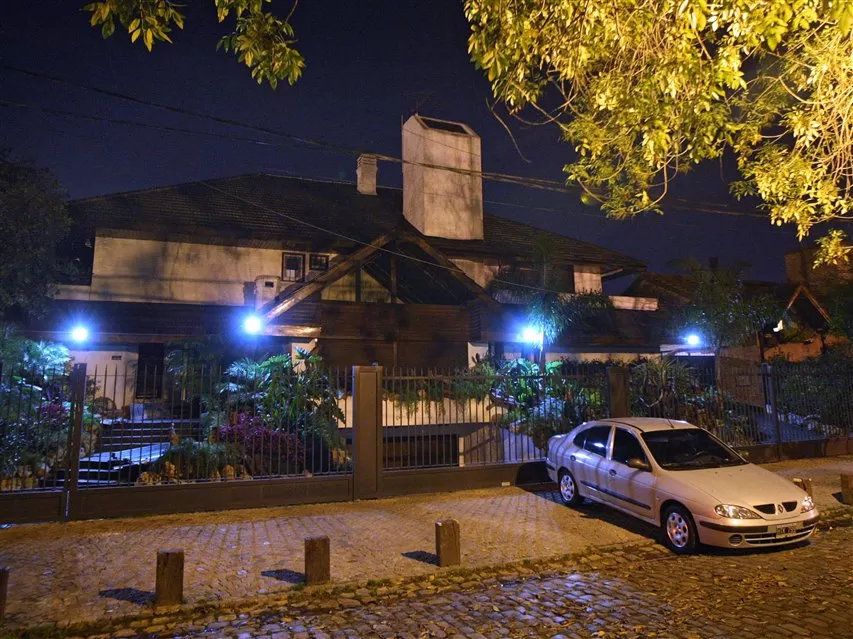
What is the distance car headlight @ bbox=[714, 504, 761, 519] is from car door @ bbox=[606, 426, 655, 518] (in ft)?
2.90

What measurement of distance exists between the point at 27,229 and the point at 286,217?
7.67 m

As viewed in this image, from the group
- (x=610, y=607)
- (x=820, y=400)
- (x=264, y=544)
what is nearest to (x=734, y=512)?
(x=610, y=607)

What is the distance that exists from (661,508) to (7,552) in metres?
7.90

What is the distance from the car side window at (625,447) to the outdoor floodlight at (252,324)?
10827mm

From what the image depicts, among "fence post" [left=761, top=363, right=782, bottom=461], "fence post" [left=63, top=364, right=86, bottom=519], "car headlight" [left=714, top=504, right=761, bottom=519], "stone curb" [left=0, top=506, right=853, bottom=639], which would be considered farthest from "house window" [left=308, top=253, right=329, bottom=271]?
"car headlight" [left=714, top=504, right=761, bottom=519]

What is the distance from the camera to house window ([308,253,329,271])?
19969 mm

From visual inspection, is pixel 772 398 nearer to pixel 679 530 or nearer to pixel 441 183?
pixel 679 530

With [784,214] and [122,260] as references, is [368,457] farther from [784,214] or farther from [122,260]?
[122,260]

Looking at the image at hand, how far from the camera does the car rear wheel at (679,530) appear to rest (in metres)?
6.47

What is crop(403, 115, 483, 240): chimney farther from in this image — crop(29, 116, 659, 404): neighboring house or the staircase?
the staircase

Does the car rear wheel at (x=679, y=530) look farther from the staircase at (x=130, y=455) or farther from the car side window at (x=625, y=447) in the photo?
the staircase at (x=130, y=455)

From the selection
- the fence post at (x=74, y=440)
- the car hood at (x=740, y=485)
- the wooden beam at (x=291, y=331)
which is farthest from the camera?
the wooden beam at (x=291, y=331)

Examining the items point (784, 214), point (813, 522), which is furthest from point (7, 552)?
point (784, 214)

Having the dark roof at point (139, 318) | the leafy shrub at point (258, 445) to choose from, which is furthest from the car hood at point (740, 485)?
the dark roof at point (139, 318)
